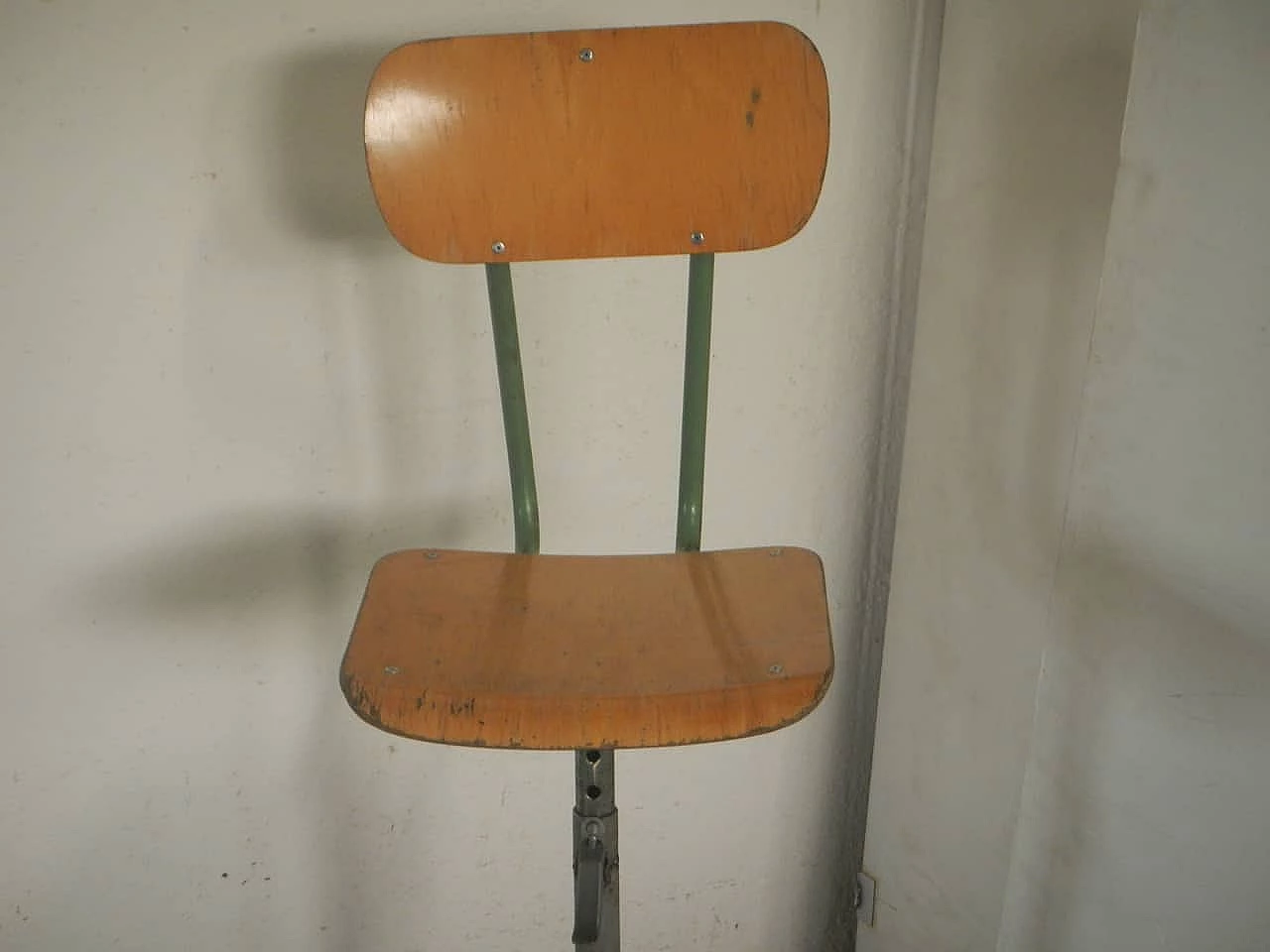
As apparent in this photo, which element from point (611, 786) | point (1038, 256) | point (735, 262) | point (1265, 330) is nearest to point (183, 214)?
point (735, 262)

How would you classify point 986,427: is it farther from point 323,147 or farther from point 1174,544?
point 323,147

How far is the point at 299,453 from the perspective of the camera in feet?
4.01

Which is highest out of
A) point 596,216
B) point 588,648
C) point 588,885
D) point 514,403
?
point 596,216

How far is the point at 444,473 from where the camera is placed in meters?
1.26

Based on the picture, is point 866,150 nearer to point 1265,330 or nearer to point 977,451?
point 977,451

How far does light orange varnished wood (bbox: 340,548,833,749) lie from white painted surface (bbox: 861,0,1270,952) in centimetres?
26

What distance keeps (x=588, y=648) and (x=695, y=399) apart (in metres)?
0.26

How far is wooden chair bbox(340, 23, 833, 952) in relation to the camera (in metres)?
0.91

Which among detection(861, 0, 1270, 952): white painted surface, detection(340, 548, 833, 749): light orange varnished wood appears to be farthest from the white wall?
detection(340, 548, 833, 749): light orange varnished wood

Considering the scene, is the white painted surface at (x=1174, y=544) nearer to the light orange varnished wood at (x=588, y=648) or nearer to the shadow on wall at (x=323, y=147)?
the light orange varnished wood at (x=588, y=648)

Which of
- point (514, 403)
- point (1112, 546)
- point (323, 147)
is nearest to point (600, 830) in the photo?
point (514, 403)

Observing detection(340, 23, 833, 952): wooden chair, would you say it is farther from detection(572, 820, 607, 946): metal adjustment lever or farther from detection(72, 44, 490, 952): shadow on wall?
detection(72, 44, 490, 952): shadow on wall

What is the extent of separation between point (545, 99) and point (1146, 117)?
17.9 inches

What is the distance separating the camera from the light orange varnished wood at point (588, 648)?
804 millimetres
